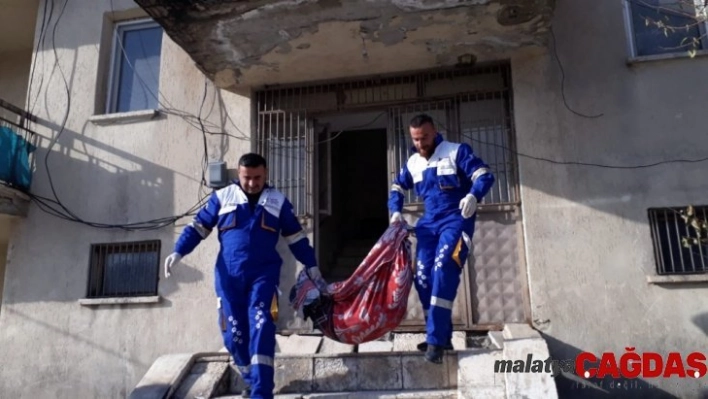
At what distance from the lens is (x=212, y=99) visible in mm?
7363

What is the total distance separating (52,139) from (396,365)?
18.3ft

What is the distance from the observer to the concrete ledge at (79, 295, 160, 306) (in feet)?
22.4

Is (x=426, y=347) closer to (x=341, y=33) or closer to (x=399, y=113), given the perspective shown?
(x=399, y=113)

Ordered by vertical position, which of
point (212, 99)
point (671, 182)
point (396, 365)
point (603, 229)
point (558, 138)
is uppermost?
point (212, 99)

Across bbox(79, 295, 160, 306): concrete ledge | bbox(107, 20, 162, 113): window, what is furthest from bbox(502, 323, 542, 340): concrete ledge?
bbox(107, 20, 162, 113): window

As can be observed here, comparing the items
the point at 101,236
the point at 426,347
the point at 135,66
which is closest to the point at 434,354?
the point at 426,347

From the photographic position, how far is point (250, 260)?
4.65 m

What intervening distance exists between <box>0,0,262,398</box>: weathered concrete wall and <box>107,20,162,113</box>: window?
25cm

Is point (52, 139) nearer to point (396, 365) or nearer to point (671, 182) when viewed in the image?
point (396, 365)

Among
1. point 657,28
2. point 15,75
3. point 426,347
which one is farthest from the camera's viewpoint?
point 15,75

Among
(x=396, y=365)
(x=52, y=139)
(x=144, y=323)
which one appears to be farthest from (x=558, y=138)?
(x=52, y=139)

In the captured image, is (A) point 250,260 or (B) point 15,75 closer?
(A) point 250,260

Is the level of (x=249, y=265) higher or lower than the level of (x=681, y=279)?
higher

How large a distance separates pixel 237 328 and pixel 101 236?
3.47 meters
